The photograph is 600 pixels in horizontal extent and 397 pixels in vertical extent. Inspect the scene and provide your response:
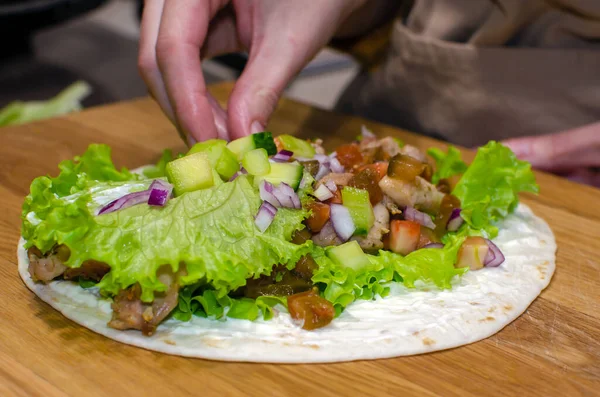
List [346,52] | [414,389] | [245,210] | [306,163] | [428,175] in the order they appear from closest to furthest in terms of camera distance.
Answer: [414,389] → [245,210] → [306,163] → [428,175] → [346,52]

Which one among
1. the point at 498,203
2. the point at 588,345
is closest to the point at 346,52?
the point at 498,203

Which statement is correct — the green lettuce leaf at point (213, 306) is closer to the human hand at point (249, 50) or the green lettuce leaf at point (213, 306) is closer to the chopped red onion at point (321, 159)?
the chopped red onion at point (321, 159)

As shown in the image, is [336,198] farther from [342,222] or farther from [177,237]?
[177,237]

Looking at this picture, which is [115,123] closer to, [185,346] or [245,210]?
[245,210]

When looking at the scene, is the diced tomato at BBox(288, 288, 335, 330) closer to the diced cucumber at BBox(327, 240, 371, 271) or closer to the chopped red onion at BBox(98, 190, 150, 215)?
the diced cucumber at BBox(327, 240, 371, 271)

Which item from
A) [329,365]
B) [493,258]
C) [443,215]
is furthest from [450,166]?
[329,365]

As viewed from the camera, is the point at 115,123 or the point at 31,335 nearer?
the point at 31,335

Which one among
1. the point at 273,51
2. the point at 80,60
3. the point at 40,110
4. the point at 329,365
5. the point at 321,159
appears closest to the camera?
the point at 329,365
